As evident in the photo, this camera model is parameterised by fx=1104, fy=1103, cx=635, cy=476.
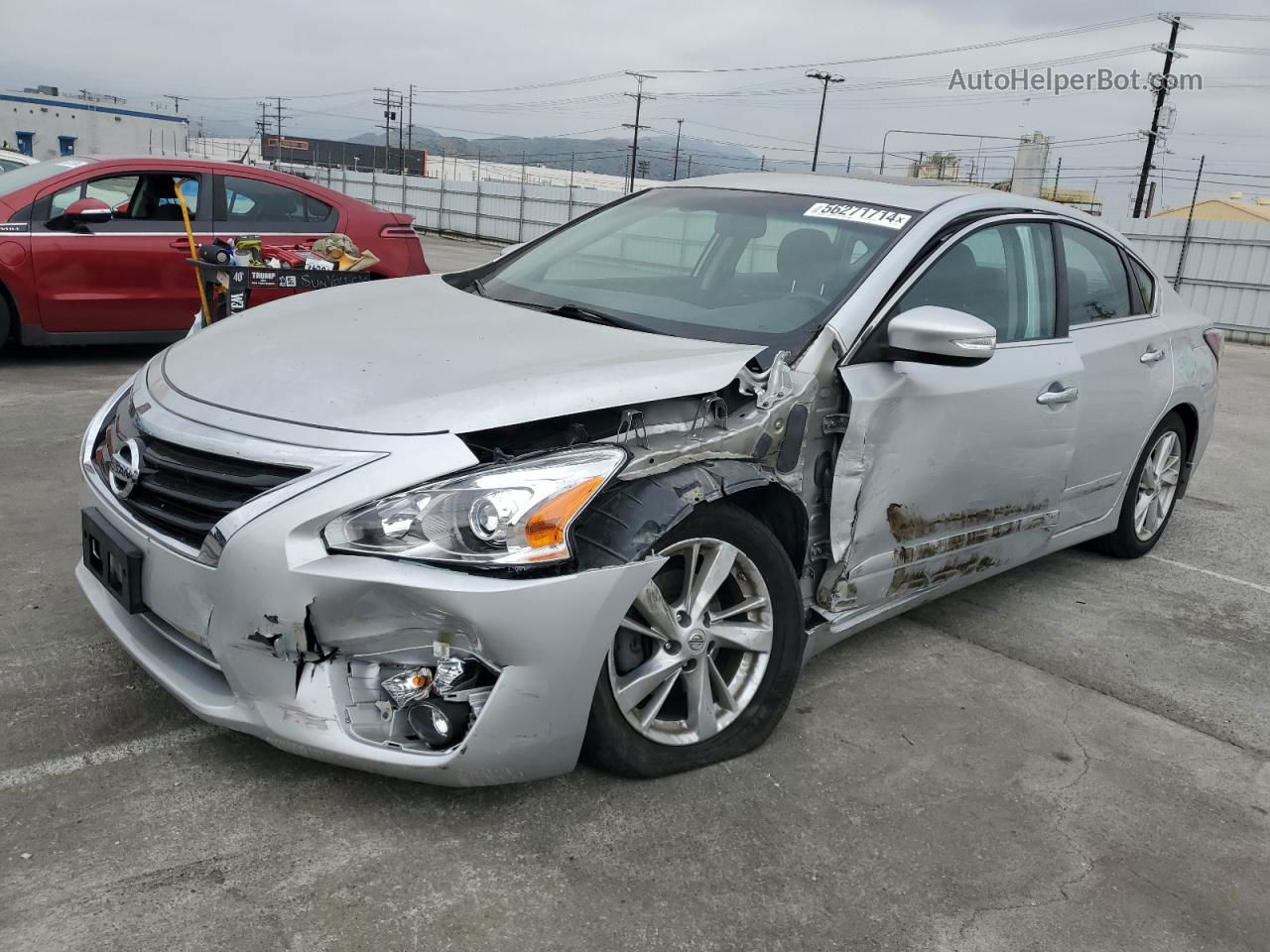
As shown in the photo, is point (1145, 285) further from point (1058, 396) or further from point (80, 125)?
point (80, 125)

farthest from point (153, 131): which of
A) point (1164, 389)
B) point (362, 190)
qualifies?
point (1164, 389)

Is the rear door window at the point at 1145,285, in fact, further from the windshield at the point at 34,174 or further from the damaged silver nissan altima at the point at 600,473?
the windshield at the point at 34,174

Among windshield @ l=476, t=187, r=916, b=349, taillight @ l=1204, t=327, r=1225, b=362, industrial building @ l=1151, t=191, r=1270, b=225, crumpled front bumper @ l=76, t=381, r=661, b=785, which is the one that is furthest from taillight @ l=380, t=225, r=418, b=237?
industrial building @ l=1151, t=191, r=1270, b=225

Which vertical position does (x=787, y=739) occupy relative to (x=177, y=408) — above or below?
below

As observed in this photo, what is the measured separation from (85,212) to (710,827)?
654 cm

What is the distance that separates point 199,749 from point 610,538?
1216mm

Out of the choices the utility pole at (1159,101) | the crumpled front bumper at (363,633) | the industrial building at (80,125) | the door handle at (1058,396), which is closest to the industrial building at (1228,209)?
the utility pole at (1159,101)

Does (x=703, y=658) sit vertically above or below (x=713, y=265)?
below

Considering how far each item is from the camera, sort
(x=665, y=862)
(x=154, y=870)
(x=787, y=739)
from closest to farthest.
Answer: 1. (x=154, y=870)
2. (x=665, y=862)
3. (x=787, y=739)

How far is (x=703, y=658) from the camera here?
2.81 metres

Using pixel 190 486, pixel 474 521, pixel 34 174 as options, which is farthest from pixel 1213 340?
pixel 34 174

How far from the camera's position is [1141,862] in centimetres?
272

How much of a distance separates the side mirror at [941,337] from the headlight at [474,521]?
3.94ft

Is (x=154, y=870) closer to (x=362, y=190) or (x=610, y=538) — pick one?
(x=610, y=538)
